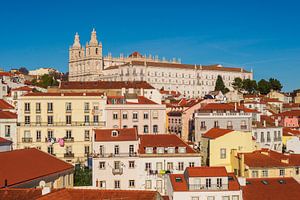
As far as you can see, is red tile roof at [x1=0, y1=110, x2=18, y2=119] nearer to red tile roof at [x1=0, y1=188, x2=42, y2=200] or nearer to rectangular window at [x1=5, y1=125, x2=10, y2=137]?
rectangular window at [x1=5, y1=125, x2=10, y2=137]

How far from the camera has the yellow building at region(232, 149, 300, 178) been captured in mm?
45156

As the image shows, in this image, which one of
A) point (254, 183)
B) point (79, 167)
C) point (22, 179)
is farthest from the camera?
point (79, 167)


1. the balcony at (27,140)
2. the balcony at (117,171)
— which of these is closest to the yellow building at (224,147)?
the balcony at (117,171)

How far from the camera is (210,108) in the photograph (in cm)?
5947

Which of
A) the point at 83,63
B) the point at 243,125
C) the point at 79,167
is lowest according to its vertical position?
the point at 79,167

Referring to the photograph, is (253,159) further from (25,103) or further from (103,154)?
(25,103)

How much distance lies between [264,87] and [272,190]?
4524 inches

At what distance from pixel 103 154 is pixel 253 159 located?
14350 millimetres

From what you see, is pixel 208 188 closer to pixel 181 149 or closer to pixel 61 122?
pixel 181 149

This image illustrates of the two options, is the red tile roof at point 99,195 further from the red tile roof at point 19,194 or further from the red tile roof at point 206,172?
the red tile roof at point 206,172

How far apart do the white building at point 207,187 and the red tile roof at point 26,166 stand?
10448 mm

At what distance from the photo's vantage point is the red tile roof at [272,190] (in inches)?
1463

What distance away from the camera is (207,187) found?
37.7 meters

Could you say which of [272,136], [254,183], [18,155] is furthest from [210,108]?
[18,155]
